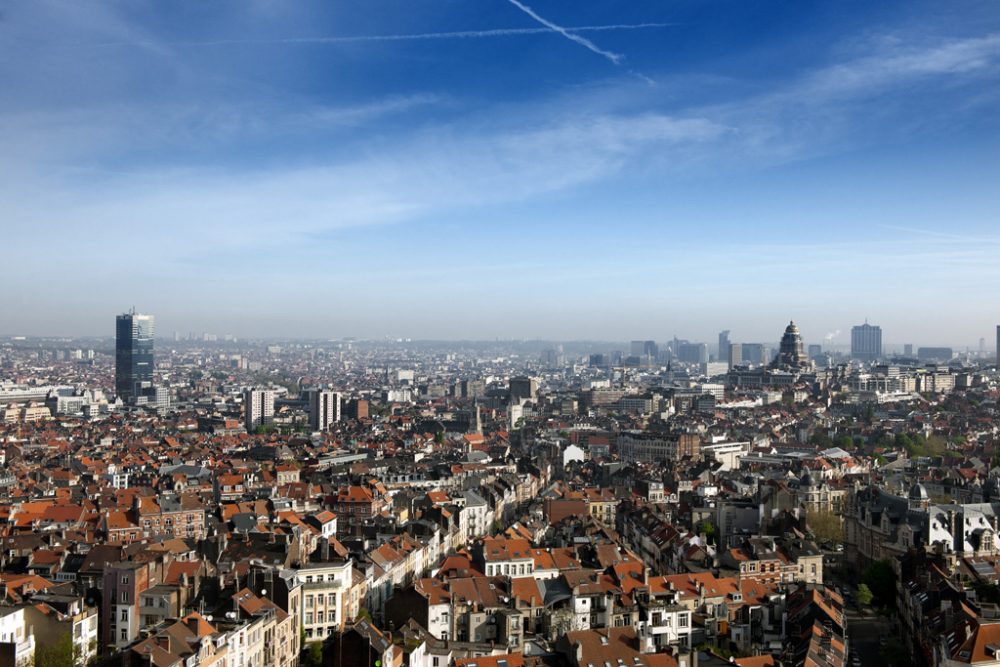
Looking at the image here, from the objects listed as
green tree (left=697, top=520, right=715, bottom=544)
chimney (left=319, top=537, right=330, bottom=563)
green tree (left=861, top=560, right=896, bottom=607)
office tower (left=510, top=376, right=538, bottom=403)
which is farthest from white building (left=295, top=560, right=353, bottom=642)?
office tower (left=510, top=376, right=538, bottom=403)

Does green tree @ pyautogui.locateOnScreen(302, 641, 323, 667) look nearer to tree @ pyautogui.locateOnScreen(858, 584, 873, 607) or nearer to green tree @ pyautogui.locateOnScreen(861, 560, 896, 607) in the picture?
tree @ pyautogui.locateOnScreen(858, 584, 873, 607)

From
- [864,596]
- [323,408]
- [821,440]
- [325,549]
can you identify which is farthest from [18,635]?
[323,408]

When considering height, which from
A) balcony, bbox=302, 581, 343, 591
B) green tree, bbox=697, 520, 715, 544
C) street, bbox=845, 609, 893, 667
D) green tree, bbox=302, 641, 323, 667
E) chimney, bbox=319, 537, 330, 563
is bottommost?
street, bbox=845, 609, 893, 667

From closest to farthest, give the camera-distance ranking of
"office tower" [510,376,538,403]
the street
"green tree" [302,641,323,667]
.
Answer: "green tree" [302,641,323,667] < the street < "office tower" [510,376,538,403]

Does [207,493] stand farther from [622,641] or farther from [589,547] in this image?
[622,641]

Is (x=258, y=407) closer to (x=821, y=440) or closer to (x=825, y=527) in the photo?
(x=821, y=440)

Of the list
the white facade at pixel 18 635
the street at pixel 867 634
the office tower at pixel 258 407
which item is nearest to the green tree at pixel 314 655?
the white facade at pixel 18 635

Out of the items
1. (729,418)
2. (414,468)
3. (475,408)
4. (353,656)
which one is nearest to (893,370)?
(729,418)

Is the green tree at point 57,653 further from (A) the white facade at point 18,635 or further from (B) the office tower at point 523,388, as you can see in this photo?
(B) the office tower at point 523,388
